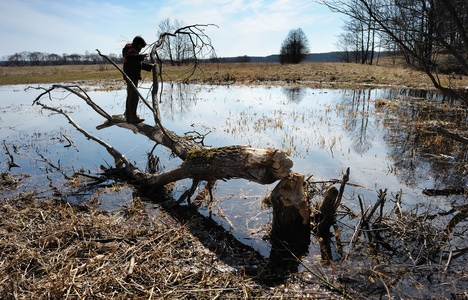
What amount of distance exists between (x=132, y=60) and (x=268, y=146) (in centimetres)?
478

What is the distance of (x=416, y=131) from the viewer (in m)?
11.3

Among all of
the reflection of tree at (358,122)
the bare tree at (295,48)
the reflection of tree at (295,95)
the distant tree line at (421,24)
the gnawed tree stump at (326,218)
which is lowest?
the gnawed tree stump at (326,218)

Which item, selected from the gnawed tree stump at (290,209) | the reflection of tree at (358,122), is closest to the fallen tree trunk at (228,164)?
the gnawed tree stump at (290,209)

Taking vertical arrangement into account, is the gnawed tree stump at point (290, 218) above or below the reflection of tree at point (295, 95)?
below

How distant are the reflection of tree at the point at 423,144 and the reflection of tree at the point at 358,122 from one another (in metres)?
0.71

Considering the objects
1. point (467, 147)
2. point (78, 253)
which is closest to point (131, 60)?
point (78, 253)

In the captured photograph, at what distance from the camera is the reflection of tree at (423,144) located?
7.28 metres

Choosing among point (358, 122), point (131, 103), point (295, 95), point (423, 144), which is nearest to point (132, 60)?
point (131, 103)

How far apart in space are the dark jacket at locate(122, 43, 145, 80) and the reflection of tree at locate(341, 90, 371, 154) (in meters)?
6.95

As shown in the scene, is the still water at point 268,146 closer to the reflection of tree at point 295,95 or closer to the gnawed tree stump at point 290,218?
the gnawed tree stump at point 290,218

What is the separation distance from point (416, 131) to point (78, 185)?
11742 mm

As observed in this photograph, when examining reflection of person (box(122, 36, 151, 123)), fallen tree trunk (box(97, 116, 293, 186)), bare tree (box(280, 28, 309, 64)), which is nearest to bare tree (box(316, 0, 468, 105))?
fallen tree trunk (box(97, 116, 293, 186))

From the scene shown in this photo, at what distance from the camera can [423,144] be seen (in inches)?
378

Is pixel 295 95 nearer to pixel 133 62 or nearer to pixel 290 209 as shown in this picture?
pixel 133 62
